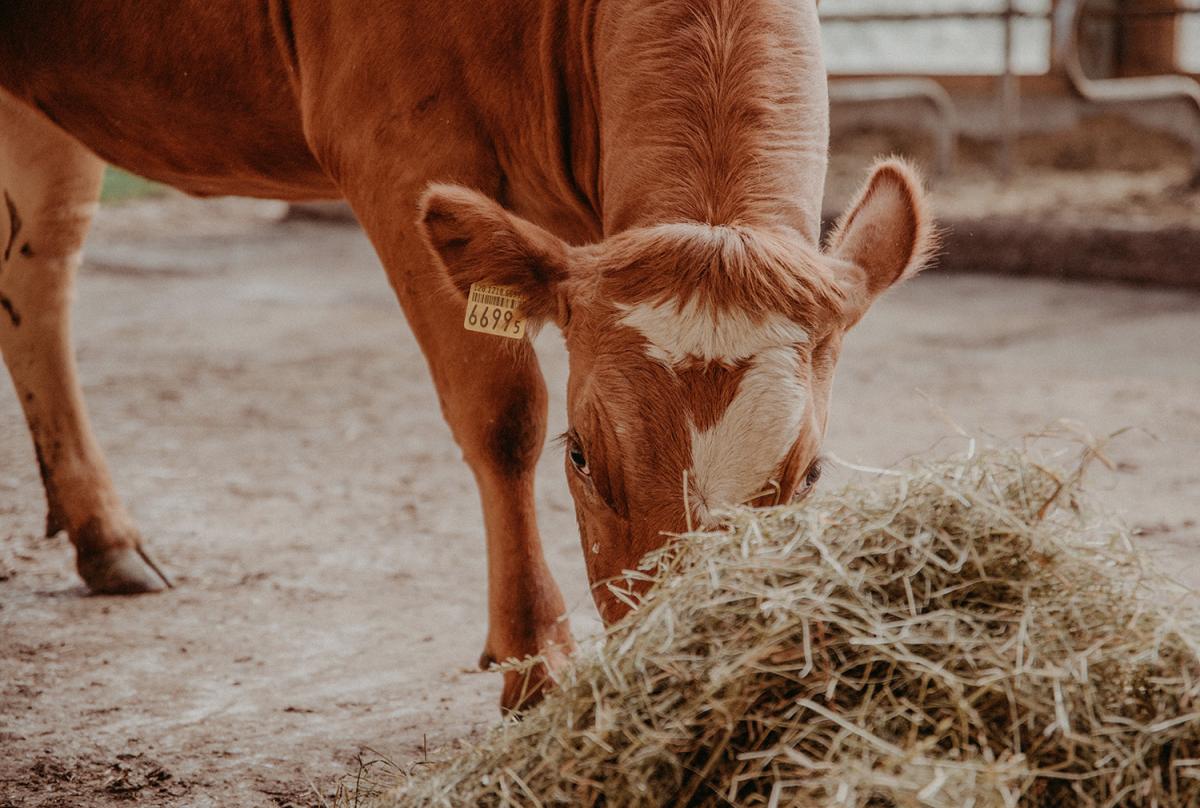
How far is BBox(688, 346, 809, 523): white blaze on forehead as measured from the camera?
2102 millimetres

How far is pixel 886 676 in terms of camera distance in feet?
5.80

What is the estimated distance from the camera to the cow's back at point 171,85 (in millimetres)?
3311

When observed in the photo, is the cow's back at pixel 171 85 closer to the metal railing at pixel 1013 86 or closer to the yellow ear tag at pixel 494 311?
the yellow ear tag at pixel 494 311

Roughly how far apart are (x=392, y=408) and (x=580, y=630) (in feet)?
8.09

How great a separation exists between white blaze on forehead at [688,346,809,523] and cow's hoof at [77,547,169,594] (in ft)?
7.25

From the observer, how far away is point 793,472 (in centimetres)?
220

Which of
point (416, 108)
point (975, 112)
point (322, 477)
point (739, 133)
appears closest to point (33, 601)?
point (322, 477)

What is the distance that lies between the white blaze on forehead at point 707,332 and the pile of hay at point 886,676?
0.27m

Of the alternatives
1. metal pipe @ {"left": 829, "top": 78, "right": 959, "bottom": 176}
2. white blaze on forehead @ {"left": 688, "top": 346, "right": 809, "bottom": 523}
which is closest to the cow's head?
white blaze on forehead @ {"left": 688, "top": 346, "right": 809, "bottom": 523}

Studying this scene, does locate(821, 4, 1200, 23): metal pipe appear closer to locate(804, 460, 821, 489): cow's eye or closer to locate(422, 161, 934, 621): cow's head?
locate(422, 161, 934, 621): cow's head

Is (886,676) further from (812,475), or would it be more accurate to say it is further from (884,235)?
(884,235)

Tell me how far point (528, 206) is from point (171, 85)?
997 mm

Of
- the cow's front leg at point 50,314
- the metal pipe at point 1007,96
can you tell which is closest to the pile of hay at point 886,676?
the cow's front leg at point 50,314

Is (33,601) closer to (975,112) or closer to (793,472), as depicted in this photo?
(793,472)
